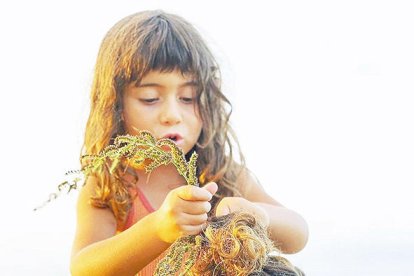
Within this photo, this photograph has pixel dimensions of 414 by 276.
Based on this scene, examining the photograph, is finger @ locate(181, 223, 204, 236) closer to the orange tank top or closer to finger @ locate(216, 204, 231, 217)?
finger @ locate(216, 204, 231, 217)

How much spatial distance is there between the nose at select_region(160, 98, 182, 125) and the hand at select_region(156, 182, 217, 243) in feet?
2.59

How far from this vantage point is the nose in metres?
2.92

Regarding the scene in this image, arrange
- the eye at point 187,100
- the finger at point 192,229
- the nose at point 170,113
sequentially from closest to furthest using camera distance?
the finger at point 192,229, the nose at point 170,113, the eye at point 187,100

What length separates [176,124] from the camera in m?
2.97

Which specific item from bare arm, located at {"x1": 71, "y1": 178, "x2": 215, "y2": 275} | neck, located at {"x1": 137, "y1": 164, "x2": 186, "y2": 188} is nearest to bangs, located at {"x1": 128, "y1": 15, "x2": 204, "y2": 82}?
neck, located at {"x1": 137, "y1": 164, "x2": 186, "y2": 188}

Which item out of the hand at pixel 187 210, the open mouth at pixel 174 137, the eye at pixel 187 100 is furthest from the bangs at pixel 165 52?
the hand at pixel 187 210

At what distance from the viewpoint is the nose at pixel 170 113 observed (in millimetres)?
2918

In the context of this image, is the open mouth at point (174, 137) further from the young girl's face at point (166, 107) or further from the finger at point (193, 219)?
the finger at point (193, 219)

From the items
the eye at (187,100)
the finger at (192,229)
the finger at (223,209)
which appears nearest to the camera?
the finger at (192,229)

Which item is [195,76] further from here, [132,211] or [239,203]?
[239,203]

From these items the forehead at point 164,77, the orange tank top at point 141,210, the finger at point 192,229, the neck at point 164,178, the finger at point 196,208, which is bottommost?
the orange tank top at point 141,210

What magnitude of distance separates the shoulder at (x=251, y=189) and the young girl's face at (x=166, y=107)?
373 mm

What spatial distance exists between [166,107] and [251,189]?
681 mm

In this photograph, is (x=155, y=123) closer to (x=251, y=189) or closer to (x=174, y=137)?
(x=174, y=137)
